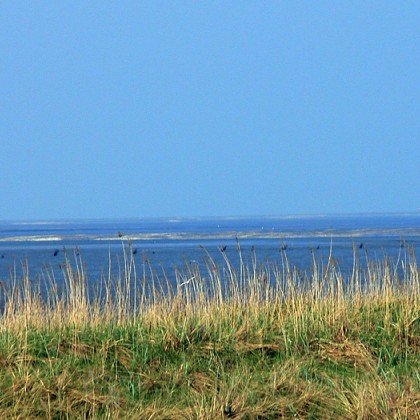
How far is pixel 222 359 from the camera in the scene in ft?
24.8

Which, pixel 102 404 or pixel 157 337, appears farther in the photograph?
pixel 157 337

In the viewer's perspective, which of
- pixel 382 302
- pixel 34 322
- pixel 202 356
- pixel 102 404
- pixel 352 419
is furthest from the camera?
pixel 382 302

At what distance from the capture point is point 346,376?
711 centimetres

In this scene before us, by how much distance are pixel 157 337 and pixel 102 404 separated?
167cm

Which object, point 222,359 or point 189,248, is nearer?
point 222,359

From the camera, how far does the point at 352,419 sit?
594cm

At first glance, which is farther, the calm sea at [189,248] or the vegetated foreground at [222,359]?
the calm sea at [189,248]

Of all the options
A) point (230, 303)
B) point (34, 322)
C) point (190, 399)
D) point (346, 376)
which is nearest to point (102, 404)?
point (190, 399)

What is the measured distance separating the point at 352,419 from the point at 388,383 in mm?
781

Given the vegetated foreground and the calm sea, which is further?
the calm sea

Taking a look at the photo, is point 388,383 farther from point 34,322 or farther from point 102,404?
point 34,322

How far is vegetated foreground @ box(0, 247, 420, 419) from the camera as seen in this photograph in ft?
20.2

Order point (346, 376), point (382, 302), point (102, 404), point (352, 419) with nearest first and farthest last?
point (352, 419)
point (102, 404)
point (346, 376)
point (382, 302)

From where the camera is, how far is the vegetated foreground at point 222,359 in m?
6.16
